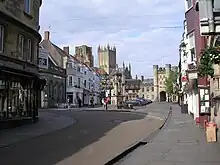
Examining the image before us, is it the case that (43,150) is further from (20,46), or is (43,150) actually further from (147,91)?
(147,91)

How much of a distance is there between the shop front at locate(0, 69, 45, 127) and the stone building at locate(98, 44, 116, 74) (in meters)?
136

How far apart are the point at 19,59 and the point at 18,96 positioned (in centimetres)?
230

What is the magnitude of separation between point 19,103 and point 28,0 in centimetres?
709

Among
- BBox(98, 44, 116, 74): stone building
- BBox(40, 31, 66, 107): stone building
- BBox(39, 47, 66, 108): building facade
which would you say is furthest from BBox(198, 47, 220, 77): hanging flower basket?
BBox(98, 44, 116, 74): stone building

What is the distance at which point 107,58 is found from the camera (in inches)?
6368

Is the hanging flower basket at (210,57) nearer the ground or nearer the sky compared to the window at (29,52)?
nearer the ground

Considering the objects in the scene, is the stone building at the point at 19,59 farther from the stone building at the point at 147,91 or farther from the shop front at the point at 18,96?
the stone building at the point at 147,91

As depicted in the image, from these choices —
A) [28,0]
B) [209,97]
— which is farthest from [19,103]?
[209,97]

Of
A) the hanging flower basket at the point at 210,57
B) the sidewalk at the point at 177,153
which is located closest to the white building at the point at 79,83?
the sidewalk at the point at 177,153

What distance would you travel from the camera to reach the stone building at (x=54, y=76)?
195ft

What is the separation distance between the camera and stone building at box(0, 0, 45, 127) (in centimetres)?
2072

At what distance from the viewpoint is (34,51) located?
84.7ft

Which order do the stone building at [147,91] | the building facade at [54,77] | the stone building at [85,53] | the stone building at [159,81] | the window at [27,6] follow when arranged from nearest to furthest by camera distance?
the window at [27,6]
the building facade at [54,77]
the stone building at [85,53]
the stone building at [159,81]
the stone building at [147,91]

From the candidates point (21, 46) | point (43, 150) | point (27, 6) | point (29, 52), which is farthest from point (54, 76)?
point (43, 150)
